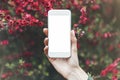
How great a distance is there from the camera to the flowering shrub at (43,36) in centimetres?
304

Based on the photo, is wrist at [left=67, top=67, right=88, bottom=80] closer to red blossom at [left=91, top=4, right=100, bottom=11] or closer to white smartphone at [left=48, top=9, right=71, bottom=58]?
white smartphone at [left=48, top=9, right=71, bottom=58]

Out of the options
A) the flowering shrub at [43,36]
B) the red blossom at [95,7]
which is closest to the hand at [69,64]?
the flowering shrub at [43,36]

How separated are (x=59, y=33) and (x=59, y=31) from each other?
11 mm

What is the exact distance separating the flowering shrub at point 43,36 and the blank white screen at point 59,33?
331 millimetres

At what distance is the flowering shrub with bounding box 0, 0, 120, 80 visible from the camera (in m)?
3.04

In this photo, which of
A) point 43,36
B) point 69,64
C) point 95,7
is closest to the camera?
point 69,64

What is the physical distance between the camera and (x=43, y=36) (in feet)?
10.9

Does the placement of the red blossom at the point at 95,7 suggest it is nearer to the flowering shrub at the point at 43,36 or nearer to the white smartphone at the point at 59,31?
the flowering shrub at the point at 43,36

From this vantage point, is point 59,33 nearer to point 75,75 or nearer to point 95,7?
point 75,75

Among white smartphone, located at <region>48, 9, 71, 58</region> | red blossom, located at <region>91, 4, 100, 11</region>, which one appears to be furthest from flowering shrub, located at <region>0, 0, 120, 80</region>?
white smartphone, located at <region>48, 9, 71, 58</region>

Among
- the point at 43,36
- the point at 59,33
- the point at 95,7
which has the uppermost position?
the point at 59,33

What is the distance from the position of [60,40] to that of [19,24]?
0.44 meters

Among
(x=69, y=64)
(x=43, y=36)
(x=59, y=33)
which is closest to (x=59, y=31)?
(x=59, y=33)

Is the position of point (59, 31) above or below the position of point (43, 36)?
above
